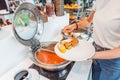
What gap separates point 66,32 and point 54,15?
0.19m

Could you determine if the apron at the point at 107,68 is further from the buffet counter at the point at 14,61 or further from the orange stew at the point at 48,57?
the orange stew at the point at 48,57

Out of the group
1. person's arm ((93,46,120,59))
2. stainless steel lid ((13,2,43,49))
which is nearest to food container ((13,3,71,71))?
stainless steel lid ((13,2,43,49))

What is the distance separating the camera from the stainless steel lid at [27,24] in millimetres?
730

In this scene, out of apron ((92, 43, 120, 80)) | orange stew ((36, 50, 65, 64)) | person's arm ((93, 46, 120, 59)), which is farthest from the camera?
apron ((92, 43, 120, 80))

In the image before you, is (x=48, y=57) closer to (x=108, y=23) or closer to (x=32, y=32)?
(x=32, y=32)

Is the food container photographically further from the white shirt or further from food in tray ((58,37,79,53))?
the white shirt

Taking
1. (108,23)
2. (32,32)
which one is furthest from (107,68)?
(32,32)

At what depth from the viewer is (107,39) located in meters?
0.84

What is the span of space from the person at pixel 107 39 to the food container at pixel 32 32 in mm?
252

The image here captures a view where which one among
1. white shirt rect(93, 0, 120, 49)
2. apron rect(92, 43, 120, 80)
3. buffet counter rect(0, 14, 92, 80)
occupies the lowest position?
apron rect(92, 43, 120, 80)

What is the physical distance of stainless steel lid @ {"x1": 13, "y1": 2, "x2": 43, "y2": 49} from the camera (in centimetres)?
73

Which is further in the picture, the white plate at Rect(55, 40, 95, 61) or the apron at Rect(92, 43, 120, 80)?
the apron at Rect(92, 43, 120, 80)

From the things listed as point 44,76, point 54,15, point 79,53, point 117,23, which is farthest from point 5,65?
point 117,23

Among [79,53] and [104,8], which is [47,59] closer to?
[79,53]
